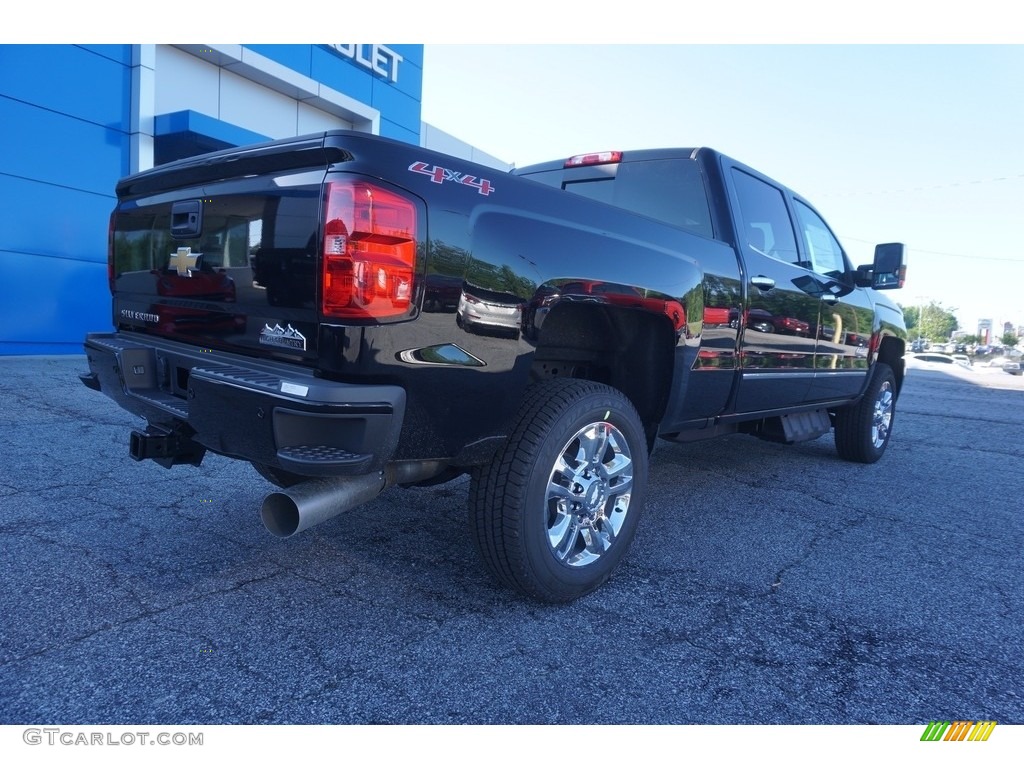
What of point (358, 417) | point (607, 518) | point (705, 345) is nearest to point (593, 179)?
point (705, 345)

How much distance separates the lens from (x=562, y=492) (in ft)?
8.55

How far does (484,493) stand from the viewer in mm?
2471

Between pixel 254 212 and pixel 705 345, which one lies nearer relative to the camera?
pixel 254 212

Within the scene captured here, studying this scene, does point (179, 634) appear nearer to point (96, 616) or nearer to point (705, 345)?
point (96, 616)

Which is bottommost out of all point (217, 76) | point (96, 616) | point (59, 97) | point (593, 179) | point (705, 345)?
point (96, 616)

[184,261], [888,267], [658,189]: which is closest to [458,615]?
[184,261]

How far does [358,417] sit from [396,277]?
433 mm

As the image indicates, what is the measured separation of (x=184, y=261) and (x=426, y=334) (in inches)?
45.9

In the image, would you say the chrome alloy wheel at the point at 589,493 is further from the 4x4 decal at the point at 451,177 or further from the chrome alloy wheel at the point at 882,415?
the chrome alloy wheel at the point at 882,415

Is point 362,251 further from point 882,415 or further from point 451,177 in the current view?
point 882,415

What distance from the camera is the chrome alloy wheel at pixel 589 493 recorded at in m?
2.64

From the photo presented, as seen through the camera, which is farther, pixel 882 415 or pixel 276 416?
pixel 882 415

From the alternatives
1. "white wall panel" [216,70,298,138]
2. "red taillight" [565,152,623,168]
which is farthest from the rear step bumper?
"white wall panel" [216,70,298,138]

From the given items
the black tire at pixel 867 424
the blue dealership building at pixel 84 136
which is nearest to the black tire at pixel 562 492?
the black tire at pixel 867 424
